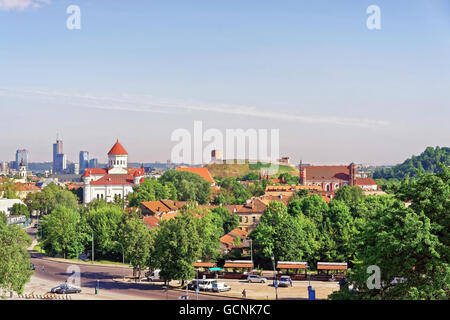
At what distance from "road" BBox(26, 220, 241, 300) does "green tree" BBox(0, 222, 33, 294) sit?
14.1 feet

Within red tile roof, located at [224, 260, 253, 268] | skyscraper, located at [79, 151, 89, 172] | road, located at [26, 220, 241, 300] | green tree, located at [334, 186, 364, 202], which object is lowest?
road, located at [26, 220, 241, 300]

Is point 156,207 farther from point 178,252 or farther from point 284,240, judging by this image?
point 178,252

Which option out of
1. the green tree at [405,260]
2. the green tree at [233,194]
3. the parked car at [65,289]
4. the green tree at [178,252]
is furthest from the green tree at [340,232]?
the green tree at [233,194]

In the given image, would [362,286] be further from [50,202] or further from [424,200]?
[50,202]

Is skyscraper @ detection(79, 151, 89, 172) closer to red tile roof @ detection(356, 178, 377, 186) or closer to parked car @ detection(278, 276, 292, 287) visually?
red tile roof @ detection(356, 178, 377, 186)

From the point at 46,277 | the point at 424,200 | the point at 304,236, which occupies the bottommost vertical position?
the point at 46,277

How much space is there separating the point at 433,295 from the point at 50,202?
64.1 metres

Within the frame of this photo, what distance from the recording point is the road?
27000mm

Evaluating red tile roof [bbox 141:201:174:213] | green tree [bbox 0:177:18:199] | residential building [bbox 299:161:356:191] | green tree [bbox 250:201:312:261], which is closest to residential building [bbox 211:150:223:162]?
residential building [bbox 299:161:356:191]

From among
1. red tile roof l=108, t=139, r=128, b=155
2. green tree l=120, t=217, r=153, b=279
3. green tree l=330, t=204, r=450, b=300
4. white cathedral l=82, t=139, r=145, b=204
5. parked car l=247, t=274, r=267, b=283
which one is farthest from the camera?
red tile roof l=108, t=139, r=128, b=155

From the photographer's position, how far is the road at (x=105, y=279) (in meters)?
27.0

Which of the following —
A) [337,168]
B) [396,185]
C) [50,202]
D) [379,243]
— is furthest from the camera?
[337,168]
